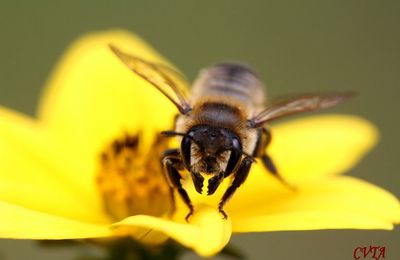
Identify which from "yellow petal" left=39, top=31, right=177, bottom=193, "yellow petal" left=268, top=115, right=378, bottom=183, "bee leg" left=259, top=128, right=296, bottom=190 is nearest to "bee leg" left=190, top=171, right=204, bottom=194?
"bee leg" left=259, top=128, right=296, bottom=190

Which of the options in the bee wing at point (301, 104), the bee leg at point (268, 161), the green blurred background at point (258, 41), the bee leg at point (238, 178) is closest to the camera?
the bee leg at point (238, 178)

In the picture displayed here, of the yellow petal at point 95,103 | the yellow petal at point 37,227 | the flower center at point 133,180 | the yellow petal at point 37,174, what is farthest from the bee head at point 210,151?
the yellow petal at point 95,103

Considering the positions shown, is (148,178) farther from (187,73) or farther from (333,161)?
(187,73)

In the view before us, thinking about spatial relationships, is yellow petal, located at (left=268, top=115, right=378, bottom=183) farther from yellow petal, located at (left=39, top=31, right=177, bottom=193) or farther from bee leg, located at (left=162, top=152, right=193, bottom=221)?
bee leg, located at (left=162, top=152, right=193, bottom=221)

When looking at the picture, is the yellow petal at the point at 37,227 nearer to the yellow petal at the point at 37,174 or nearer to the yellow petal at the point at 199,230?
the yellow petal at the point at 199,230

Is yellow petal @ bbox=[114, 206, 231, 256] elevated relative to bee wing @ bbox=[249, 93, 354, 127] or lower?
lower

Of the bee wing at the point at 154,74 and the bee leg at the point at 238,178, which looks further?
the bee wing at the point at 154,74

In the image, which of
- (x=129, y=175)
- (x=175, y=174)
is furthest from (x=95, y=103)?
(x=175, y=174)
